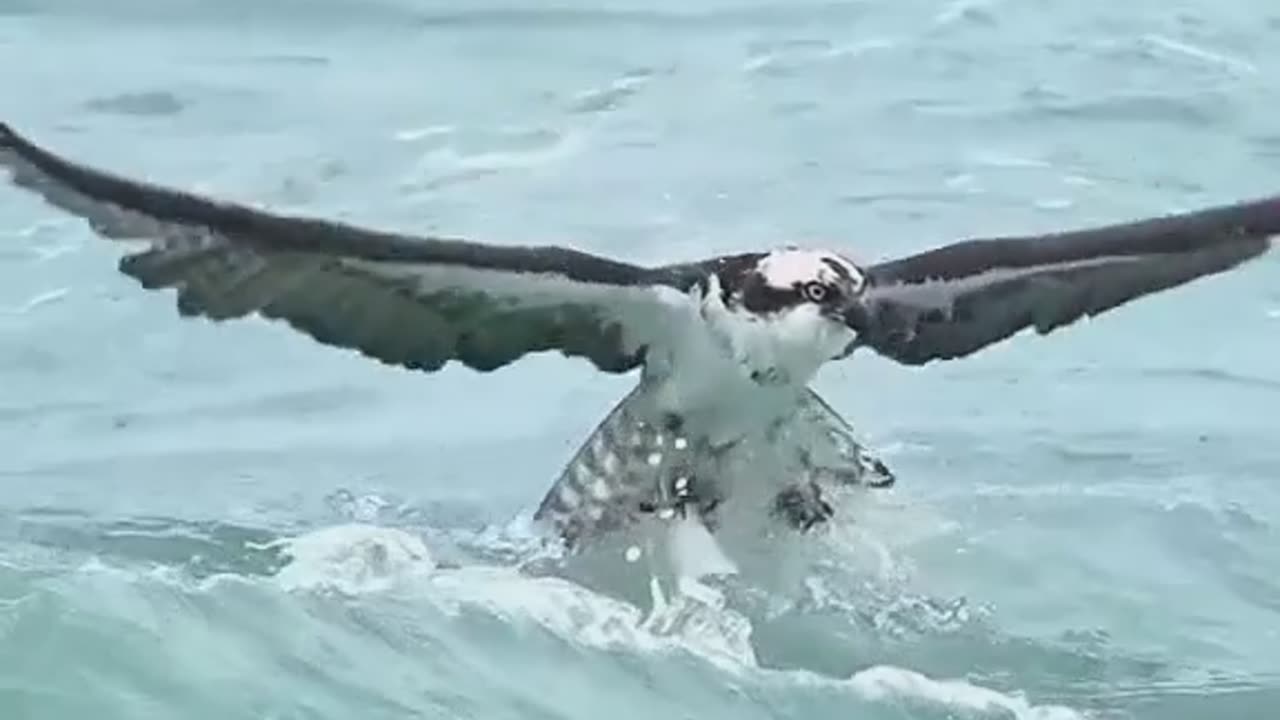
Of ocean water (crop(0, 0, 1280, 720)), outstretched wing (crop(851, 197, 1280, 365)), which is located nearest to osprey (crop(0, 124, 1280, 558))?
outstretched wing (crop(851, 197, 1280, 365))

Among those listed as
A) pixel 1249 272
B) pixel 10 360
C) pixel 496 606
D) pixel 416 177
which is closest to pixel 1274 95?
pixel 1249 272

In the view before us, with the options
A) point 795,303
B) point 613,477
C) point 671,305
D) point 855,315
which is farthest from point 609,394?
point 795,303

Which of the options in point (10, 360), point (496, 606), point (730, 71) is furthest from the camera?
point (730, 71)

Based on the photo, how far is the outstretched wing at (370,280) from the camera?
307 inches

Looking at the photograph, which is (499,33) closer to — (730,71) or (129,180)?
(730,71)

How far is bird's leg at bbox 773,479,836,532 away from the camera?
Answer: 8.74m

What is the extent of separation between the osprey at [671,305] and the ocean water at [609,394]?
0.32 meters

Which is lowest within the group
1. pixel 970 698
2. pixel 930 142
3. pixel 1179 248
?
pixel 970 698

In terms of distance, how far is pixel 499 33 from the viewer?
16781mm

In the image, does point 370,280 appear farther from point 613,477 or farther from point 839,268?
point 839,268

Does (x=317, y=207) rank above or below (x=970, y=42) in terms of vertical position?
below

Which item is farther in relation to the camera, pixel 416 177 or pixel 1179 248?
pixel 416 177

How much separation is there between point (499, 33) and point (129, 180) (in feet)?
29.9

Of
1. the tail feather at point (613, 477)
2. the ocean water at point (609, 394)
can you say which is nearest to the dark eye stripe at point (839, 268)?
the tail feather at point (613, 477)
